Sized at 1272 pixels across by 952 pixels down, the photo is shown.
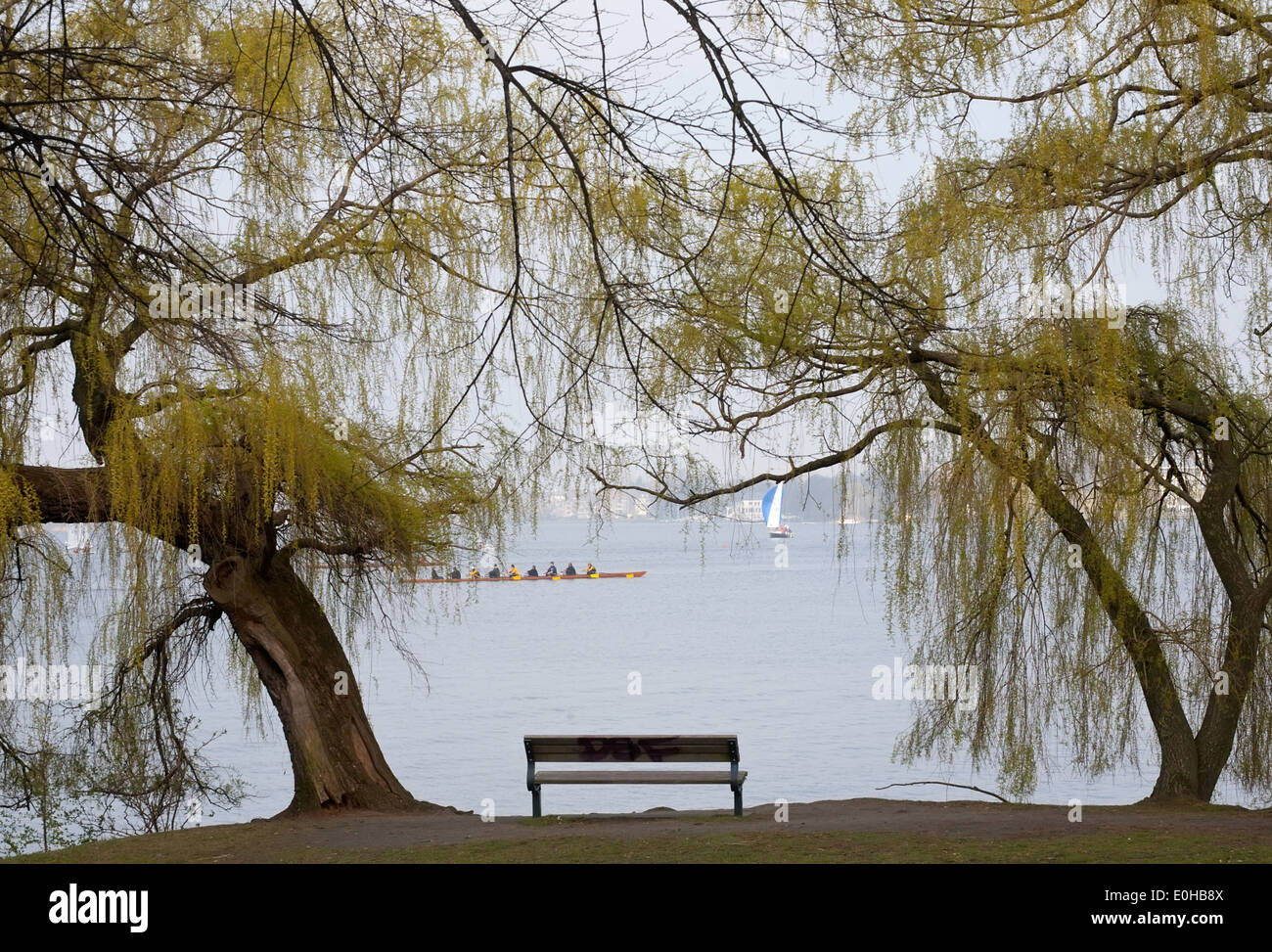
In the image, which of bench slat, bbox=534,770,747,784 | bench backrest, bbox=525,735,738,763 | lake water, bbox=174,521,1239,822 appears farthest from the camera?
lake water, bbox=174,521,1239,822

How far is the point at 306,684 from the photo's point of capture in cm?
926

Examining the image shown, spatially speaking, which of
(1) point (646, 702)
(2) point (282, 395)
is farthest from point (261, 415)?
(1) point (646, 702)

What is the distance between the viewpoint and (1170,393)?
9.40m

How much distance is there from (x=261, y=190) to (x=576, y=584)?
67.0 m

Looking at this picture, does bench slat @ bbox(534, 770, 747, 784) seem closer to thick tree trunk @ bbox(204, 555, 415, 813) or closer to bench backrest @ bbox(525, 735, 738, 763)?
bench backrest @ bbox(525, 735, 738, 763)

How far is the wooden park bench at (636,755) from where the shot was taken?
864 cm

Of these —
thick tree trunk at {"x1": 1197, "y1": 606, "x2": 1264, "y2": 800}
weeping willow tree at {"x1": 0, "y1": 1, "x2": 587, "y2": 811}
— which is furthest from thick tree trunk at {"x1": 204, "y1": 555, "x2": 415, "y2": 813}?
thick tree trunk at {"x1": 1197, "y1": 606, "x2": 1264, "y2": 800}

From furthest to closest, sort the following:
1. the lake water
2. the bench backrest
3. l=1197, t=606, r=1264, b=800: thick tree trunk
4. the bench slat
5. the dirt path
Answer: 1. the lake water
2. l=1197, t=606, r=1264, b=800: thick tree trunk
3. the bench backrest
4. the bench slat
5. the dirt path

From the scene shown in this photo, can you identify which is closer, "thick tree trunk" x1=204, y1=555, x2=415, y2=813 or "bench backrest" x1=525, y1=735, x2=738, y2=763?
"bench backrest" x1=525, y1=735, x2=738, y2=763

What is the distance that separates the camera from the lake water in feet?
56.0

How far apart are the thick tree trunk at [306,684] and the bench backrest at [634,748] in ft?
3.61

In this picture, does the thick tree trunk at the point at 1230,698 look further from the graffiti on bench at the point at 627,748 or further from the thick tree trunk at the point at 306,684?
the thick tree trunk at the point at 306,684

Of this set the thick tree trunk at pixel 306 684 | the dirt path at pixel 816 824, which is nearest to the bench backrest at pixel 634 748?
the dirt path at pixel 816 824

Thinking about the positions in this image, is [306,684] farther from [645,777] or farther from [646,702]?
[646,702]
